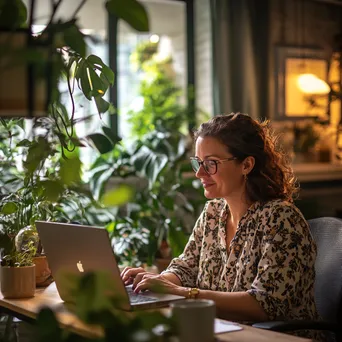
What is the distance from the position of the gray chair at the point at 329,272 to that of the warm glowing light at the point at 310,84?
375 cm

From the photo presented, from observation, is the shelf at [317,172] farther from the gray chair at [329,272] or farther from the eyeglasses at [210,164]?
the eyeglasses at [210,164]

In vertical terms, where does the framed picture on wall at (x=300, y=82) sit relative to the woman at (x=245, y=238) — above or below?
above

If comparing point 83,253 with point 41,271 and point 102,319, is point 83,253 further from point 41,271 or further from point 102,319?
point 102,319

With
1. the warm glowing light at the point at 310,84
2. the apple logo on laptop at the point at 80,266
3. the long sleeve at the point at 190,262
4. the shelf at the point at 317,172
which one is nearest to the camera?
the apple logo on laptop at the point at 80,266

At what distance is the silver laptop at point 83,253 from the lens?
6.08 feet

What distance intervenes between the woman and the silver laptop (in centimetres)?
15

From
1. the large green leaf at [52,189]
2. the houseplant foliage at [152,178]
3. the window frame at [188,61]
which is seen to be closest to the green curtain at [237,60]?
the window frame at [188,61]

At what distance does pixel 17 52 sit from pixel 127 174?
11.9 feet

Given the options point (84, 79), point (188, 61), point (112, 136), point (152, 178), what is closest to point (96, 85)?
point (84, 79)

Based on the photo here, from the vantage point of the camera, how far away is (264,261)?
2211 millimetres

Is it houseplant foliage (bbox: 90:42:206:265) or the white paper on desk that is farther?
houseplant foliage (bbox: 90:42:206:265)

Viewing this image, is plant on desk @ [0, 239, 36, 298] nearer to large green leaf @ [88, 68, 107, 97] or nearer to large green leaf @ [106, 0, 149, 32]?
large green leaf @ [88, 68, 107, 97]

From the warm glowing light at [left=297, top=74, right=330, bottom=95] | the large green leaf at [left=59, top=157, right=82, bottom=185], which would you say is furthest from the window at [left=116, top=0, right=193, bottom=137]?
the large green leaf at [left=59, top=157, right=82, bottom=185]

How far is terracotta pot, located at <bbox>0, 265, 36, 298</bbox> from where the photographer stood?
2.20 metres
